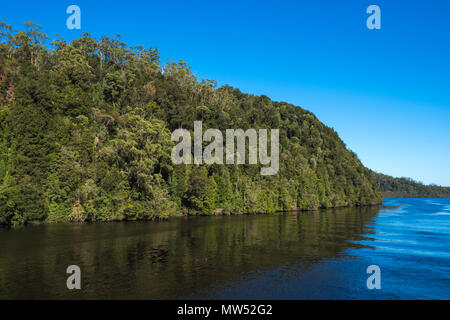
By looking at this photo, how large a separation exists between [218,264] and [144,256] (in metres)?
9.47

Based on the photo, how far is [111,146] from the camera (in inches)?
2992

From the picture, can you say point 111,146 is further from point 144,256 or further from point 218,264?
point 218,264

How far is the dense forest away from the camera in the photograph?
220 ft

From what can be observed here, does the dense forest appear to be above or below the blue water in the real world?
above

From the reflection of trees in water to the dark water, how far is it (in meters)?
0.09

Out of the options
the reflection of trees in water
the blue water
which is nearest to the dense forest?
the reflection of trees in water

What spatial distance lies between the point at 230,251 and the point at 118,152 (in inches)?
1851

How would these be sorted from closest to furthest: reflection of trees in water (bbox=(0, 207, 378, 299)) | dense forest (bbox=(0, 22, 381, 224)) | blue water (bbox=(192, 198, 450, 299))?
blue water (bbox=(192, 198, 450, 299))
reflection of trees in water (bbox=(0, 207, 378, 299))
dense forest (bbox=(0, 22, 381, 224))

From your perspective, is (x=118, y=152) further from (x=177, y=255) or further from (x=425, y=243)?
(x=425, y=243)

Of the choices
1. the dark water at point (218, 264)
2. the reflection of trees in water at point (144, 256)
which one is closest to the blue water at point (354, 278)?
the dark water at point (218, 264)

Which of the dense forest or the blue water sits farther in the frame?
the dense forest

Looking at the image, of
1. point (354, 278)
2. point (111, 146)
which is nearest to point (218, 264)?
point (354, 278)

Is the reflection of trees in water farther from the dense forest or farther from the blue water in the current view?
the dense forest

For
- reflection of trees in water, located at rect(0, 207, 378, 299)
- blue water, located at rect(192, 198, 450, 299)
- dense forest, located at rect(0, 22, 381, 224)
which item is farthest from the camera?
dense forest, located at rect(0, 22, 381, 224)
